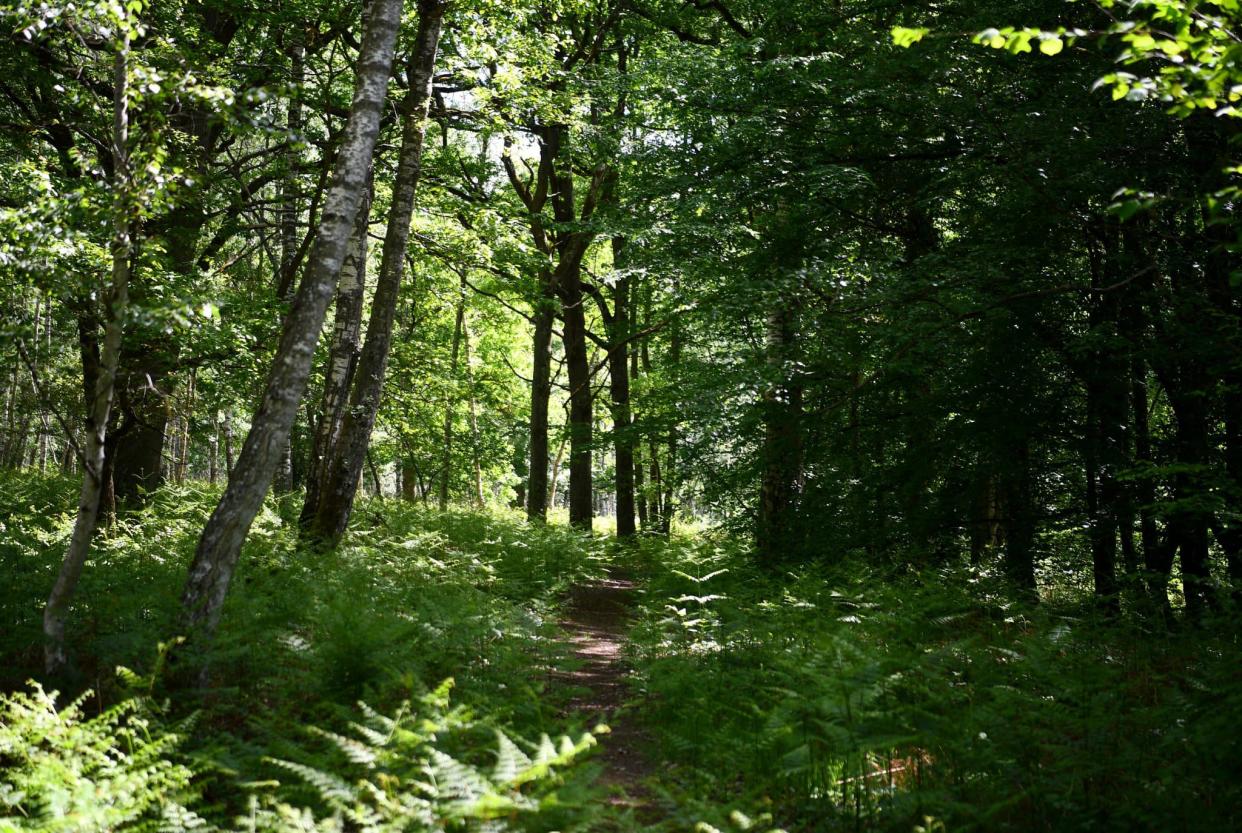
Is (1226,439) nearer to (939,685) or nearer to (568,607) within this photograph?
(939,685)

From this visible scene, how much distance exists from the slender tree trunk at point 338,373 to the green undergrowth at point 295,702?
0.83m

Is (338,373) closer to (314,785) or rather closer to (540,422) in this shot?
(314,785)

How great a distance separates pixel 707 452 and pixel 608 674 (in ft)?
17.0

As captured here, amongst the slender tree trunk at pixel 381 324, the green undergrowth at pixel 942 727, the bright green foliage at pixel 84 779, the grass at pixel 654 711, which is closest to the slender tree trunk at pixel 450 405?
the slender tree trunk at pixel 381 324

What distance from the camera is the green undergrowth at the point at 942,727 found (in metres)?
4.12

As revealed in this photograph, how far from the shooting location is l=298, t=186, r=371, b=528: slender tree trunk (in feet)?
36.1

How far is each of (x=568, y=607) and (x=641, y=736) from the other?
542 centimetres

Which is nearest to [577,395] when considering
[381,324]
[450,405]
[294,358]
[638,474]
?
[450,405]

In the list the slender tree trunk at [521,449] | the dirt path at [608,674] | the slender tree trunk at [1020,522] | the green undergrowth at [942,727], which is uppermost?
the slender tree trunk at [521,449]

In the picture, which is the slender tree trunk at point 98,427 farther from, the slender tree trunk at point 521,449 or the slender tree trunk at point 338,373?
the slender tree trunk at point 521,449

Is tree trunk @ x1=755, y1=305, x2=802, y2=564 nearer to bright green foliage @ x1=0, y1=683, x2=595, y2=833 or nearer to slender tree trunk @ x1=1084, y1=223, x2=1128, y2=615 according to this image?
slender tree trunk @ x1=1084, y1=223, x2=1128, y2=615

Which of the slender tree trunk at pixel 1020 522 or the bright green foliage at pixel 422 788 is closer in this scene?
the bright green foliage at pixel 422 788

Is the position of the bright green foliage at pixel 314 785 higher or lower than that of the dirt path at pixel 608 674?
higher

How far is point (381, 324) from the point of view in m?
11.3
